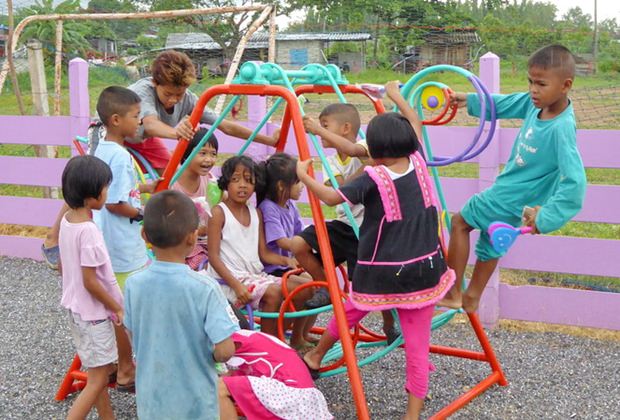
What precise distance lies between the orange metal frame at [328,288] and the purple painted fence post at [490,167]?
0.99 metres

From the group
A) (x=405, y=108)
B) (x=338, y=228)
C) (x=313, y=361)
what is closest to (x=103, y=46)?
(x=338, y=228)

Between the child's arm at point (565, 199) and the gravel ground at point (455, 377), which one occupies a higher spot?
the child's arm at point (565, 199)

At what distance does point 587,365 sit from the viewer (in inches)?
168

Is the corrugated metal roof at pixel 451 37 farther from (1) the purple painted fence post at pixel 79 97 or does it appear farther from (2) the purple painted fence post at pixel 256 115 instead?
(1) the purple painted fence post at pixel 79 97

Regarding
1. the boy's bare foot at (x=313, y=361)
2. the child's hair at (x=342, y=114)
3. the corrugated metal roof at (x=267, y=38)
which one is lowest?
the boy's bare foot at (x=313, y=361)

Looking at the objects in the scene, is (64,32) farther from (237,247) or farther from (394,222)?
(394,222)

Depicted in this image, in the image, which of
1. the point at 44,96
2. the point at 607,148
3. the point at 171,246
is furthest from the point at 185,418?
the point at 44,96

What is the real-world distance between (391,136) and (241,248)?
112 centimetres

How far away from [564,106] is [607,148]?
1790mm

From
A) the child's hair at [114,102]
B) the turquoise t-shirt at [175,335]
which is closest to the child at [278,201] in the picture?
the child's hair at [114,102]

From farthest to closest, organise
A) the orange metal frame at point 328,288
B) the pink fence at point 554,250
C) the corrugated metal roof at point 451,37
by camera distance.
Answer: the corrugated metal roof at point 451,37, the pink fence at point 554,250, the orange metal frame at point 328,288

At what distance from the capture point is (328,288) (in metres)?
3.07

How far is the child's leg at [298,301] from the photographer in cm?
355

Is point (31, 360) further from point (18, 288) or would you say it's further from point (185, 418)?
point (185, 418)
